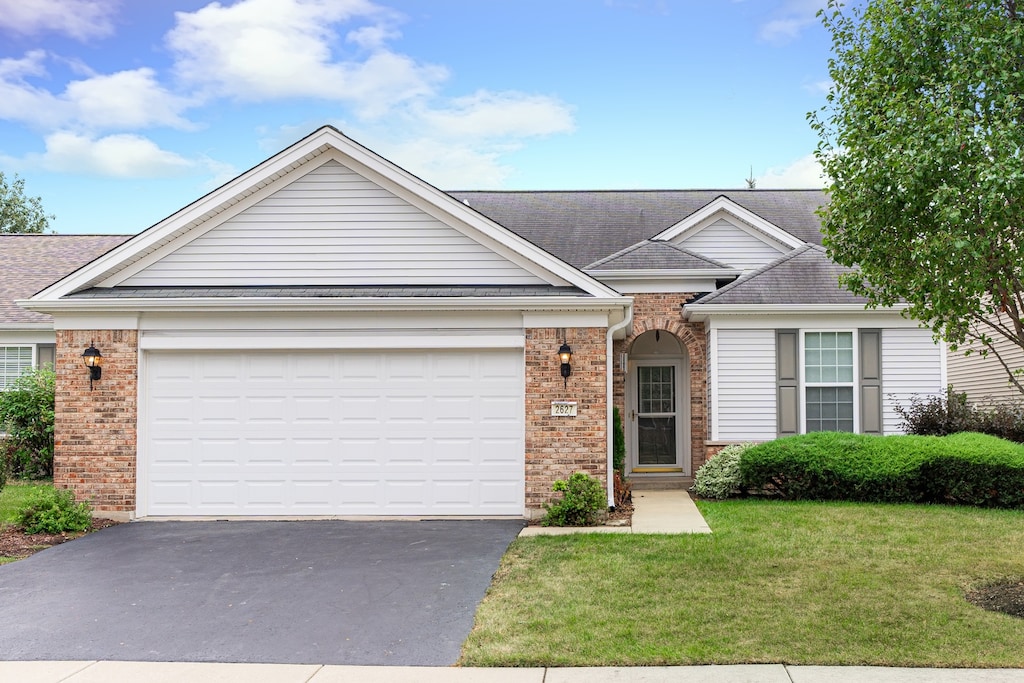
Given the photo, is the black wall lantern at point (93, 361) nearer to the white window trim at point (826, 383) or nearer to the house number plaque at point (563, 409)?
the house number plaque at point (563, 409)

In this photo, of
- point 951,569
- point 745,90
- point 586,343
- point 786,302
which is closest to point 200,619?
point 586,343

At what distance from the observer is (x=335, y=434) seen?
11328 millimetres

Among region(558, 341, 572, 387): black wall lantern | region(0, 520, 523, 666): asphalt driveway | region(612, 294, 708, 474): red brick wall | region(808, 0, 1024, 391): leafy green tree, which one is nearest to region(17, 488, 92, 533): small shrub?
region(0, 520, 523, 666): asphalt driveway

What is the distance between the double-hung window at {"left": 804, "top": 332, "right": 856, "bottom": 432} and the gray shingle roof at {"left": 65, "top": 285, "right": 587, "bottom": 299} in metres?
5.50

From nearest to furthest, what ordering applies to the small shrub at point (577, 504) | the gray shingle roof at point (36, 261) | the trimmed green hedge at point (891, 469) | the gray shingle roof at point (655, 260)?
1. the small shrub at point (577, 504)
2. the trimmed green hedge at point (891, 469)
3. the gray shingle roof at point (655, 260)
4. the gray shingle roof at point (36, 261)

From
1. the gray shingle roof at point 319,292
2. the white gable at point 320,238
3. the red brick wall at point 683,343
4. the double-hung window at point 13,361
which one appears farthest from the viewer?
the double-hung window at point 13,361

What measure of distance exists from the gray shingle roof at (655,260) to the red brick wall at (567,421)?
4.86m

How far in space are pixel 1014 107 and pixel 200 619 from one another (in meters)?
8.01

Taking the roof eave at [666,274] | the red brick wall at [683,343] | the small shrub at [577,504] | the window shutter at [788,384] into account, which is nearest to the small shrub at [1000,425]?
the window shutter at [788,384]

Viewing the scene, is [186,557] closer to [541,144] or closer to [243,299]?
[243,299]

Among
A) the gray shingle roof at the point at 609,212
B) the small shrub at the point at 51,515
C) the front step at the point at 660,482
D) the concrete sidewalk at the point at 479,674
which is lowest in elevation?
the front step at the point at 660,482

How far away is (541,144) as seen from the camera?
2423 centimetres

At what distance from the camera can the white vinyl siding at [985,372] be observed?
17188mm

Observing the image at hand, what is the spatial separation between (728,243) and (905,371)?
4551mm
